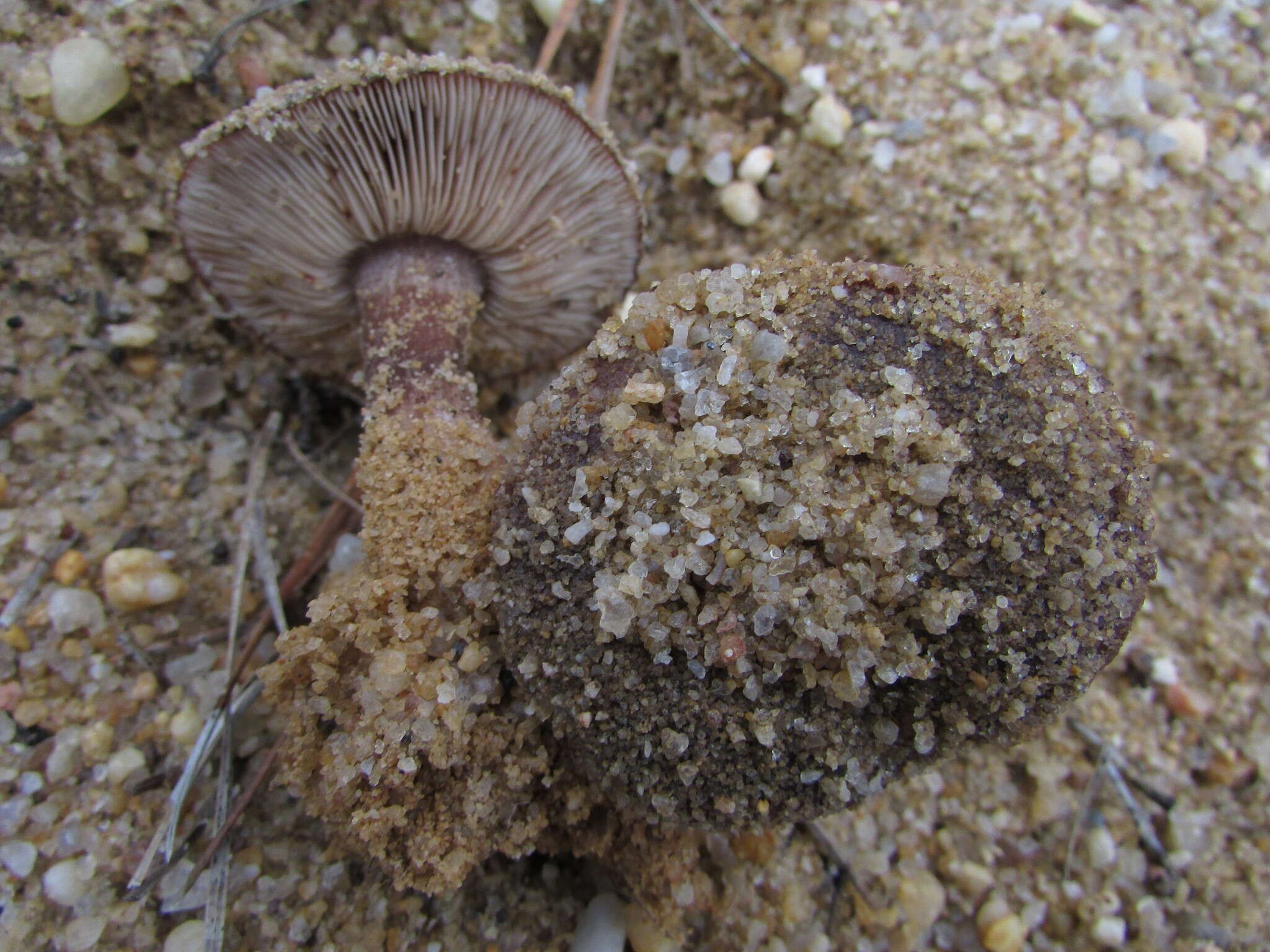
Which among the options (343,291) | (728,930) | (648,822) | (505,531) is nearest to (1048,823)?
(728,930)

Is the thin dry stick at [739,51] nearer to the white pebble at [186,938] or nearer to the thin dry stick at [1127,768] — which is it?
the thin dry stick at [1127,768]

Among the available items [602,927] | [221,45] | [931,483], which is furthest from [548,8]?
[602,927]

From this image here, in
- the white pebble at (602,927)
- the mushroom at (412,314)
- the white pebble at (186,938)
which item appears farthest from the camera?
the white pebble at (602,927)

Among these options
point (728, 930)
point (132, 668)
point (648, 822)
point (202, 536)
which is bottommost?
point (728, 930)

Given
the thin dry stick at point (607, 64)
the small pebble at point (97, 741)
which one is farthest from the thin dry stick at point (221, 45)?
the small pebble at point (97, 741)

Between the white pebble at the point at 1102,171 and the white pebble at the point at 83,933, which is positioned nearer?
the white pebble at the point at 83,933

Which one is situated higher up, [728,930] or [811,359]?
[811,359]

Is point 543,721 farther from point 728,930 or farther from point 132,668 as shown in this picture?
point 132,668
